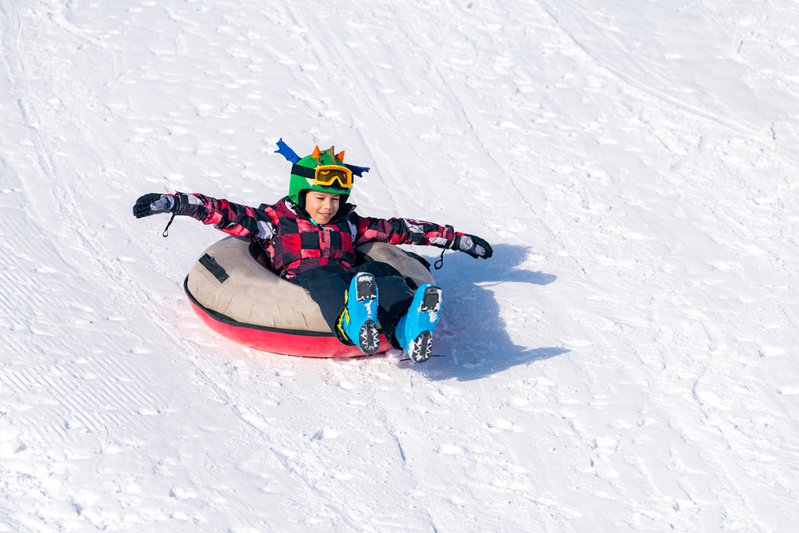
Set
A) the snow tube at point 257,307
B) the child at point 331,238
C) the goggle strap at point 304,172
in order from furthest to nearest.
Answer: the goggle strap at point 304,172 < the snow tube at point 257,307 < the child at point 331,238

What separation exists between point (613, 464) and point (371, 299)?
4.17ft

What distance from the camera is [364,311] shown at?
349 cm

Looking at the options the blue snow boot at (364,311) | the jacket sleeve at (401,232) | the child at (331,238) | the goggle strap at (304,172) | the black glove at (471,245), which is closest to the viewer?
the blue snow boot at (364,311)

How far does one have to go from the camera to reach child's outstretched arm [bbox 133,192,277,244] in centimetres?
390

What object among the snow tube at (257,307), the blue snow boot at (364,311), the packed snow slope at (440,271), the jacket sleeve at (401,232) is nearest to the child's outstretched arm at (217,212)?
the snow tube at (257,307)

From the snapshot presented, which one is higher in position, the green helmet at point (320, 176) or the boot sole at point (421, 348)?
the green helmet at point (320, 176)

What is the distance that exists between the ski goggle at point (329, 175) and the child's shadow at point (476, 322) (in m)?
1.01

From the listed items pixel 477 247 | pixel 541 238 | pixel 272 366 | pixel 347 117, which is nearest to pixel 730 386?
pixel 477 247

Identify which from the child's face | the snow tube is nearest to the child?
the child's face

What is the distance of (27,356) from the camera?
384 cm

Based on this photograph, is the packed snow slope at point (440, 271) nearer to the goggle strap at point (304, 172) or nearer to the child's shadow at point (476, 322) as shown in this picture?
the child's shadow at point (476, 322)

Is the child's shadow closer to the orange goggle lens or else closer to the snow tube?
the snow tube

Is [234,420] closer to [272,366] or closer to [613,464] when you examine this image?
[272,366]

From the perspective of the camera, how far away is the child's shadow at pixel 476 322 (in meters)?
4.16
